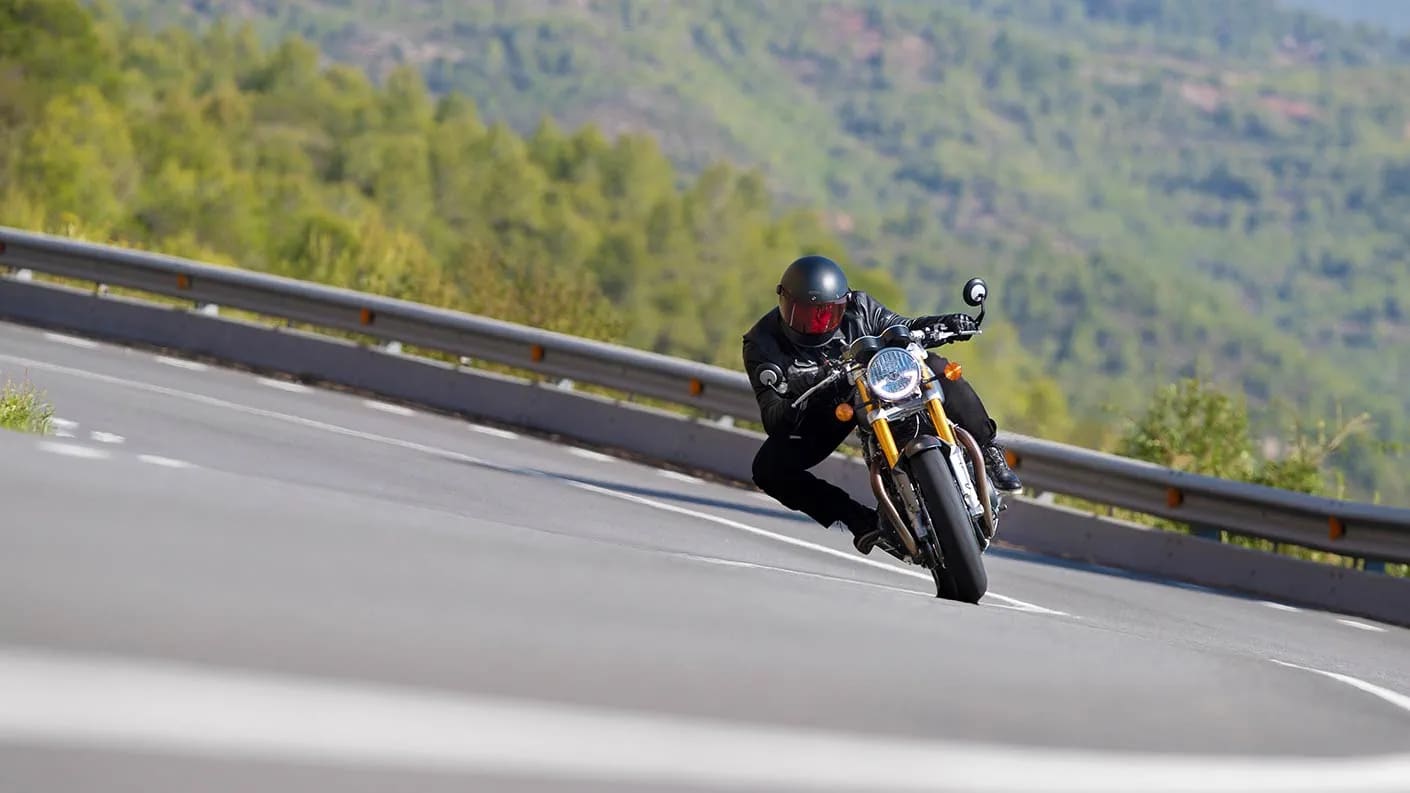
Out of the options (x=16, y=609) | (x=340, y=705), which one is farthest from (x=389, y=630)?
(x=16, y=609)

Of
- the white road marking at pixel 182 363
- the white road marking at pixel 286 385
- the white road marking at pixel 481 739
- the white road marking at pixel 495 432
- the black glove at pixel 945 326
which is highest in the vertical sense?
the black glove at pixel 945 326

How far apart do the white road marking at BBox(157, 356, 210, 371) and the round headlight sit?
11043mm

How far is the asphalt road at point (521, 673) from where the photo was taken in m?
2.59

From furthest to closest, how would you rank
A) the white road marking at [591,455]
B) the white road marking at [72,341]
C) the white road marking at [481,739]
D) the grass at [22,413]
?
the white road marking at [72,341], the white road marking at [591,455], the grass at [22,413], the white road marking at [481,739]

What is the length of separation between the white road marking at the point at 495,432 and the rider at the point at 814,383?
7.18 meters

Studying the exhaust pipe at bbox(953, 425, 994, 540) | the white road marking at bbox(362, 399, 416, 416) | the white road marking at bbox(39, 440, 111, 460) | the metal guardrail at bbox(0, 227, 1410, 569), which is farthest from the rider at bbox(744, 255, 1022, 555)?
the white road marking at bbox(362, 399, 416, 416)

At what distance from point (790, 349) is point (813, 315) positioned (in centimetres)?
25

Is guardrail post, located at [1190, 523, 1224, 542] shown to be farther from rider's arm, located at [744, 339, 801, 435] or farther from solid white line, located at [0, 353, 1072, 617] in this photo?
rider's arm, located at [744, 339, 801, 435]

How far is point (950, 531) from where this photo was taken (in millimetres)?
7477

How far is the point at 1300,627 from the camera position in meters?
10.4

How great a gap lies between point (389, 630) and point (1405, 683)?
6290 mm

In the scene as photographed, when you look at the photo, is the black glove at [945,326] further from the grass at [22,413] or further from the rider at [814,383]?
the grass at [22,413]

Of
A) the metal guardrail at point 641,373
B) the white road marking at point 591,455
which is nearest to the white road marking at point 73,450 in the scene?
the metal guardrail at point 641,373

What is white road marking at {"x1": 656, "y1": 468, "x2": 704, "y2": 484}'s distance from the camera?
14492 mm
